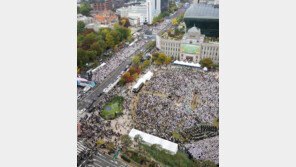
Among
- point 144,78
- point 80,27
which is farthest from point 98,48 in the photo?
point 80,27

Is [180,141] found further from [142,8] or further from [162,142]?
[142,8]

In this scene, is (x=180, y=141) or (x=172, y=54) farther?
(x=172, y=54)

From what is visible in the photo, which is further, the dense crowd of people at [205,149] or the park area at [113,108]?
A: the park area at [113,108]

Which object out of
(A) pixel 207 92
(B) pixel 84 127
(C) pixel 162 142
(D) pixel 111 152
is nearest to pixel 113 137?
(D) pixel 111 152

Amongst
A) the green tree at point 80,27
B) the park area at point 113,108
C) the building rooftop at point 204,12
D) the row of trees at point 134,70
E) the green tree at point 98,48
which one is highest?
the building rooftop at point 204,12

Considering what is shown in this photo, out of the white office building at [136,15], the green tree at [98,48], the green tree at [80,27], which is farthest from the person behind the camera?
the white office building at [136,15]

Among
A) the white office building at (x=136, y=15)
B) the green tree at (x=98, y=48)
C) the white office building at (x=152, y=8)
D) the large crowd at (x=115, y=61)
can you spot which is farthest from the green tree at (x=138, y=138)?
the white office building at (x=152, y=8)

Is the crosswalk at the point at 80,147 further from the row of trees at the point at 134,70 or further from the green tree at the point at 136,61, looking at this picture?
the green tree at the point at 136,61
